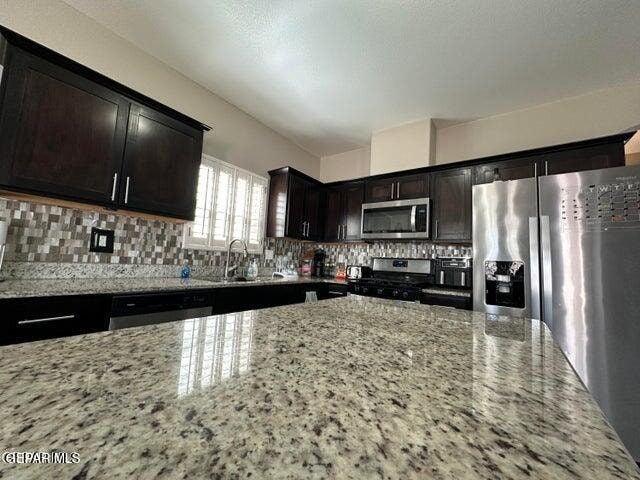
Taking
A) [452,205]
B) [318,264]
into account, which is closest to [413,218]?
[452,205]

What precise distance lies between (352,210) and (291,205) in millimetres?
856

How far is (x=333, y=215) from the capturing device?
401 cm

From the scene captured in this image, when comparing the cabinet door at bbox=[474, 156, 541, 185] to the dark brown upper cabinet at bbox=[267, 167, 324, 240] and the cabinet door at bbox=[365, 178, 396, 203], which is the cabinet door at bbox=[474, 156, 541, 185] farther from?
the dark brown upper cabinet at bbox=[267, 167, 324, 240]

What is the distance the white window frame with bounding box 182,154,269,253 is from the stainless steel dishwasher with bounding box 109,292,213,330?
2.61ft

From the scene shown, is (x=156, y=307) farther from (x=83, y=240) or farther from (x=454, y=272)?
(x=454, y=272)

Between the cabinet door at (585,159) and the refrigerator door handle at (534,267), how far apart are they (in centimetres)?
83

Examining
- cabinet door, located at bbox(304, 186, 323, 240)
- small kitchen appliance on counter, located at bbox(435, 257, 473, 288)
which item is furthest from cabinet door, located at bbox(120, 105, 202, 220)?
small kitchen appliance on counter, located at bbox(435, 257, 473, 288)

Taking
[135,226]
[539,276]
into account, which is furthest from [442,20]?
[135,226]

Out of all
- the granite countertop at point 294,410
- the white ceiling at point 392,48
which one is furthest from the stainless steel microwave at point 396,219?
the granite countertop at point 294,410

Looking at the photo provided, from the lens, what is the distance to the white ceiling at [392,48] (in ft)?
Result: 6.42

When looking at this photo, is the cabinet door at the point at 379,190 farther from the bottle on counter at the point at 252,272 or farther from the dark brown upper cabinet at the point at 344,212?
the bottle on counter at the point at 252,272

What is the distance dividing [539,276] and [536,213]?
0.48 meters

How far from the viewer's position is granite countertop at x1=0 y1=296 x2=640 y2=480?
265 millimetres

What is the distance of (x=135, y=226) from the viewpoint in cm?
240
